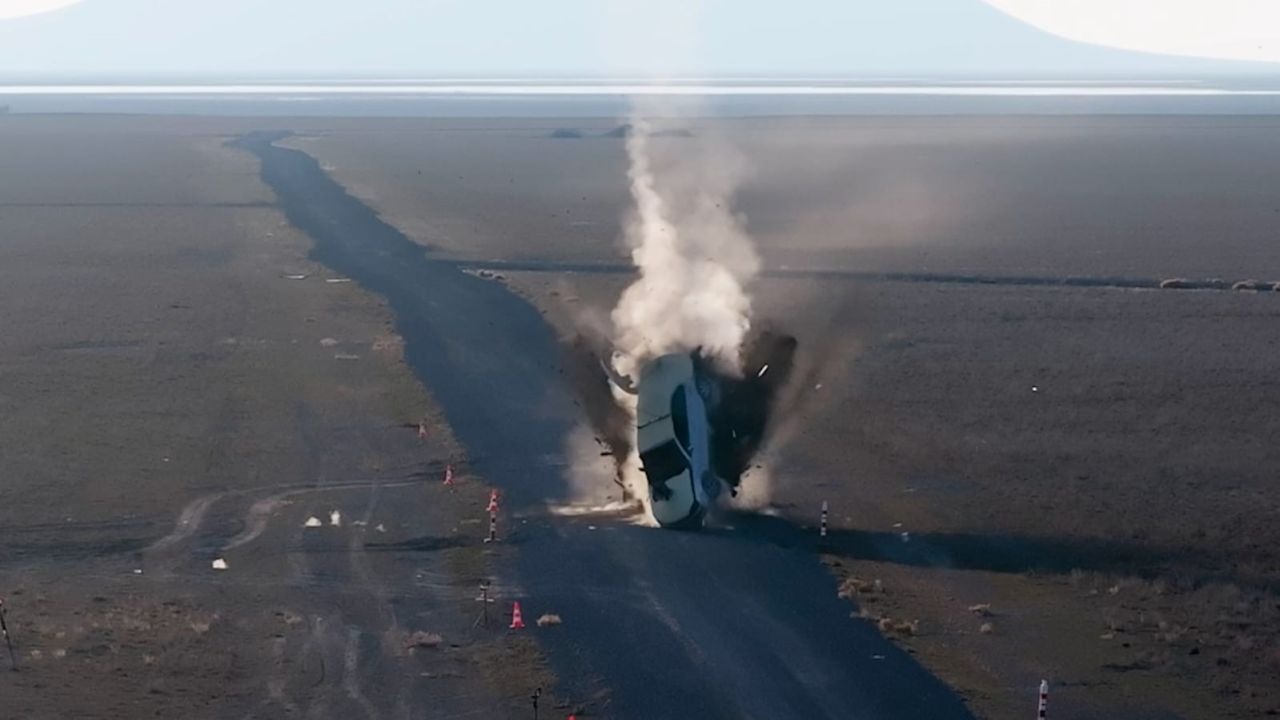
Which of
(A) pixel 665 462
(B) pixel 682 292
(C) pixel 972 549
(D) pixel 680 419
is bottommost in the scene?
(A) pixel 665 462

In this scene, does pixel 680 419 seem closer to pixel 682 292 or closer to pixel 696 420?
pixel 696 420

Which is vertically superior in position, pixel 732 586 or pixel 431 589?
pixel 732 586

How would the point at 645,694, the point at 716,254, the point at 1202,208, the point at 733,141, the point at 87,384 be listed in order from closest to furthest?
the point at 645,694 < the point at 87,384 < the point at 716,254 < the point at 1202,208 < the point at 733,141

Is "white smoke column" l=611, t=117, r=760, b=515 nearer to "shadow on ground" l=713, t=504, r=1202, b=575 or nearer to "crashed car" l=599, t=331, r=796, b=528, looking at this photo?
"crashed car" l=599, t=331, r=796, b=528

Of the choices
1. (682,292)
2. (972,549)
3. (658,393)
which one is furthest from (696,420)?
(682,292)

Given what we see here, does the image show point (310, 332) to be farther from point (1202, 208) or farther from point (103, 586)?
point (1202, 208)

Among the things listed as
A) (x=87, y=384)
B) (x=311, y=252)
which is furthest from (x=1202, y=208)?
(x=87, y=384)

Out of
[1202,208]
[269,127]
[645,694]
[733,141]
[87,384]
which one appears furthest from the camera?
[269,127]
